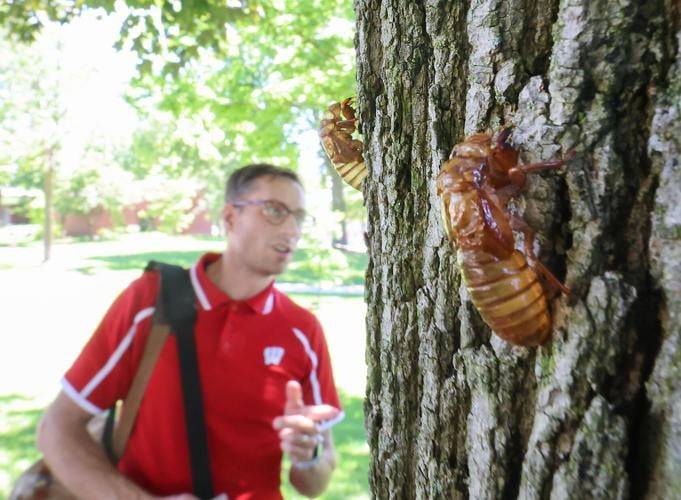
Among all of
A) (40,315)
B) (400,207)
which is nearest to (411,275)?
(400,207)

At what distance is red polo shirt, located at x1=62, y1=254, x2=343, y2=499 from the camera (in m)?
2.37

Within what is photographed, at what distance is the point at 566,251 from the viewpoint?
96 cm

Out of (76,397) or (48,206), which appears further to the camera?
(48,206)

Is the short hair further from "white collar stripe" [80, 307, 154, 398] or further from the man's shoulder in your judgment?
"white collar stripe" [80, 307, 154, 398]

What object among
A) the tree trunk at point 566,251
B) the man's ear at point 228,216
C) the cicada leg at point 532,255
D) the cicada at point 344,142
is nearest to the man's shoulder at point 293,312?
the man's ear at point 228,216

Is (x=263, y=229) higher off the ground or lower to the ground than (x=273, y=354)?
higher

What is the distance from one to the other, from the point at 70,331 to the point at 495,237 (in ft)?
39.6

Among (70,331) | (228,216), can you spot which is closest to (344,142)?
(228,216)

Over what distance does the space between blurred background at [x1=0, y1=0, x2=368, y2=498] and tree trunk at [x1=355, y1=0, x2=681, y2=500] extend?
3.25 meters

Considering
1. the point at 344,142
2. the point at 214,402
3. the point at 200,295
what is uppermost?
the point at 344,142

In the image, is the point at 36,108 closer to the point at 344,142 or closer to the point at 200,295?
the point at 200,295

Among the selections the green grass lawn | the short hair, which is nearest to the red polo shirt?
the short hair

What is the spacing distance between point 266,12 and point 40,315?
9.34 metres

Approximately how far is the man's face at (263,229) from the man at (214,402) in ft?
0.61
